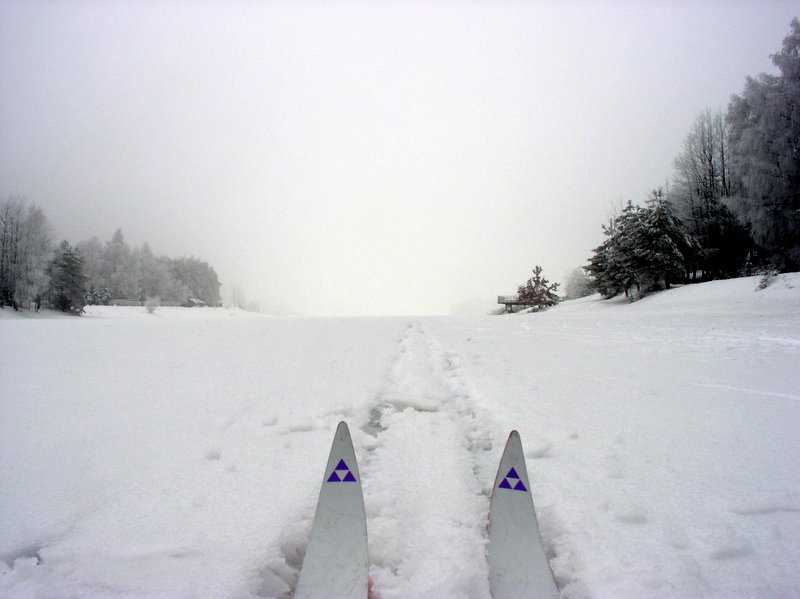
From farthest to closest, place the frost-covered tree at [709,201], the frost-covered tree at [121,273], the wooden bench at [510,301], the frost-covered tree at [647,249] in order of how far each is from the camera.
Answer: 1. the frost-covered tree at [121,273]
2. the wooden bench at [510,301]
3. the frost-covered tree at [709,201]
4. the frost-covered tree at [647,249]

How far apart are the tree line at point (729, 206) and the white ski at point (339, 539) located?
835 inches

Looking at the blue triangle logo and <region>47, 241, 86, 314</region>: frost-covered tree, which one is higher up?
<region>47, 241, 86, 314</region>: frost-covered tree

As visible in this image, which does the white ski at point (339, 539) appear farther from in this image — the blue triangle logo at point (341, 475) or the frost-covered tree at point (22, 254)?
the frost-covered tree at point (22, 254)

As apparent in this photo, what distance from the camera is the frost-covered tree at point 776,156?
14688 millimetres

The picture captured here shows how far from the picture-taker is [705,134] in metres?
27.3

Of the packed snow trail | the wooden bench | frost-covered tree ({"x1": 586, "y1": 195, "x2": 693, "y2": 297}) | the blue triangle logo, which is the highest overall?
frost-covered tree ({"x1": 586, "y1": 195, "x2": 693, "y2": 297})

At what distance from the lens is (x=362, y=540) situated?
1.38 m

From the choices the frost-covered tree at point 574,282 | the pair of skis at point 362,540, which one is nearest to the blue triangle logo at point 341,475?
the pair of skis at point 362,540

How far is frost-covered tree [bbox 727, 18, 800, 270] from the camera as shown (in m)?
14.7

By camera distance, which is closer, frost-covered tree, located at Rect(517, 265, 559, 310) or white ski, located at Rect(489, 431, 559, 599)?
white ski, located at Rect(489, 431, 559, 599)

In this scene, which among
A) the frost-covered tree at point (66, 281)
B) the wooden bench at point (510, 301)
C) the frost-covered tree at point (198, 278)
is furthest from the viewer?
the frost-covered tree at point (198, 278)

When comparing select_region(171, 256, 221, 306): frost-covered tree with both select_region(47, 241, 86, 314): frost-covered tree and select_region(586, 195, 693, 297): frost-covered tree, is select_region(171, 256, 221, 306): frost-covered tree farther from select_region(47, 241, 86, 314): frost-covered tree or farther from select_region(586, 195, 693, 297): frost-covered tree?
select_region(586, 195, 693, 297): frost-covered tree

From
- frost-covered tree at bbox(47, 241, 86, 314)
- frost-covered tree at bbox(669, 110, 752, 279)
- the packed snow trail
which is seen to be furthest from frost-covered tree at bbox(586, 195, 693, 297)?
frost-covered tree at bbox(47, 241, 86, 314)

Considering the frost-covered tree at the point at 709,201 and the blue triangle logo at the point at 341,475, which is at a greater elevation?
the frost-covered tree at the point at 709,201
